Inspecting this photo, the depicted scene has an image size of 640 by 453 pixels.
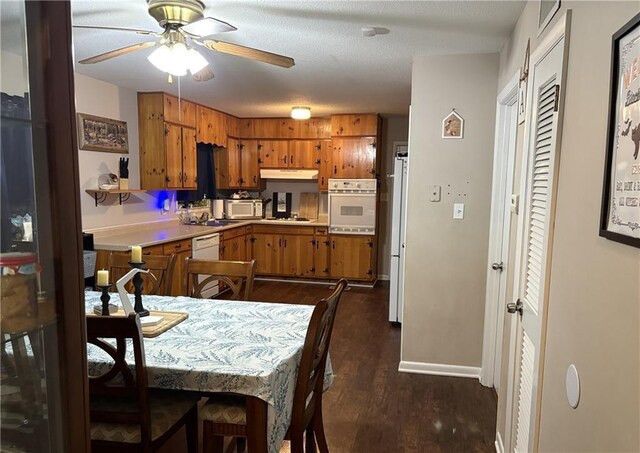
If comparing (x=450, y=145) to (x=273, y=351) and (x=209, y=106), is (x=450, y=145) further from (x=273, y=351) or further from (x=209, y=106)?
(x=209, y=106)

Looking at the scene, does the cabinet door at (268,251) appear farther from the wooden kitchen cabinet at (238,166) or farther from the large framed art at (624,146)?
the large framed art at (624,146)

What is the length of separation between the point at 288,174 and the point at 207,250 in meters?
2.01

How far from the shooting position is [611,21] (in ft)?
3.45

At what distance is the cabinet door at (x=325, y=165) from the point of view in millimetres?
6191

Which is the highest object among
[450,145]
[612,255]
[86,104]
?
[86,104]

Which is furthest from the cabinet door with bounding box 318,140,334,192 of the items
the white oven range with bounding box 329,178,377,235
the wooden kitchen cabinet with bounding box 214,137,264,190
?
the wooden kitchen cabinet with bounding box 214,137,264,190

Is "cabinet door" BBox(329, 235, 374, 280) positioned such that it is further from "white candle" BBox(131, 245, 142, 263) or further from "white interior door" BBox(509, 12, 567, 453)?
"white candle" BBox(131, 245, 142, 263)

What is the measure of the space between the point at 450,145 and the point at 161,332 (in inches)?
90.0


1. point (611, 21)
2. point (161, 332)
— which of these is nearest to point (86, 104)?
point (161, 332)

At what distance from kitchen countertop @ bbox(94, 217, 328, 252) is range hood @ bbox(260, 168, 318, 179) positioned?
107cm

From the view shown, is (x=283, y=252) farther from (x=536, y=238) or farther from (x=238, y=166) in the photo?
(x=536, y=238)

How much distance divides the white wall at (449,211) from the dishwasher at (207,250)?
232cm

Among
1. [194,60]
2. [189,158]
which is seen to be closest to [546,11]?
[194,60]

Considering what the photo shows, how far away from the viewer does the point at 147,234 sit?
4.37 meters
